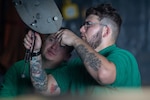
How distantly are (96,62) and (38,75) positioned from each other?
0.94 ft

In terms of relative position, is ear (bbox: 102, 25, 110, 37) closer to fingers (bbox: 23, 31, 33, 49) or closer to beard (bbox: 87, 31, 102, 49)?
beard (bbox: 87, 31, 102, 49)

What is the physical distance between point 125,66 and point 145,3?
1.23 meters

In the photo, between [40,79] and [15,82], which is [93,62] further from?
[15,82]

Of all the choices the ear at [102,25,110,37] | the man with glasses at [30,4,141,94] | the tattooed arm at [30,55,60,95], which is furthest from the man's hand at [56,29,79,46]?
the ear at [102,25,110,37]

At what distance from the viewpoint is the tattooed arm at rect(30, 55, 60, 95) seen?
123 centimetres

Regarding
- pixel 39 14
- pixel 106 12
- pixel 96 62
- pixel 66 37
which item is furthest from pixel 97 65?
pixel 106 12

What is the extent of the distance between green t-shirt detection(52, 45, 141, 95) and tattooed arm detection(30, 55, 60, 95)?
0.11 ft

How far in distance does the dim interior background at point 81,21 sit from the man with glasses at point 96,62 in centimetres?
96

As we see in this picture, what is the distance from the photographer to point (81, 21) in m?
2.42

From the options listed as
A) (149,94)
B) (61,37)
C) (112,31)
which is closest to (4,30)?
(112,31)

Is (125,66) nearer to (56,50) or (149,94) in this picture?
(56,50)

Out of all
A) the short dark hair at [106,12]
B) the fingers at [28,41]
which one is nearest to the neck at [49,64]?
the short dark hair at [106,12]

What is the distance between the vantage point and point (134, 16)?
2379mm

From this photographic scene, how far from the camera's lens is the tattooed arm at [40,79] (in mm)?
1228
